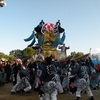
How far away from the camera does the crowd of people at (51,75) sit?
8016 millimetres

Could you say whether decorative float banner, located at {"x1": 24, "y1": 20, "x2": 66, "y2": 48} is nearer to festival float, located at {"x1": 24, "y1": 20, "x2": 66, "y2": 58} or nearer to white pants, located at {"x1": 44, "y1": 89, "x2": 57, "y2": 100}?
festival float, located at {"x1": 24, "y1": 20, "x2": 66, "y2": 58}

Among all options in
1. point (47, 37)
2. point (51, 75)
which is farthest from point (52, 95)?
point (47, 37)

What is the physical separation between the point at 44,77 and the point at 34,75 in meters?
5.43

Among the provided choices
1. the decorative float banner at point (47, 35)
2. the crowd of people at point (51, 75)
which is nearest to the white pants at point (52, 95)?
the crowd of people at point (51, 75)

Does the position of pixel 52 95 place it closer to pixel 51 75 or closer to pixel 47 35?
pixel 51 75

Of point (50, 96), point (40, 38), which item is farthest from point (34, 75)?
point (40, 38)

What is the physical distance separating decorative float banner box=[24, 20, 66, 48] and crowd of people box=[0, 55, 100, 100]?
460 inches

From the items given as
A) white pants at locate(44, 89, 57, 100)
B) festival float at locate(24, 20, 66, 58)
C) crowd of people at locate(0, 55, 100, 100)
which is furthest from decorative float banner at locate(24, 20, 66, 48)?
white pants at locate(44, 89, 57, 100)

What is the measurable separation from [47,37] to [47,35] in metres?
0.22

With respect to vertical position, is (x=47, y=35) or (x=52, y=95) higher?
(x=47, y=35)

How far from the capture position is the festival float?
28.1m

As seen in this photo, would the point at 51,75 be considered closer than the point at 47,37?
Yes

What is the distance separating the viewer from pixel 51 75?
7.98m

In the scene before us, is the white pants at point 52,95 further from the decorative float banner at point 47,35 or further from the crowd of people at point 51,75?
the decorative float banner at point 47,35
